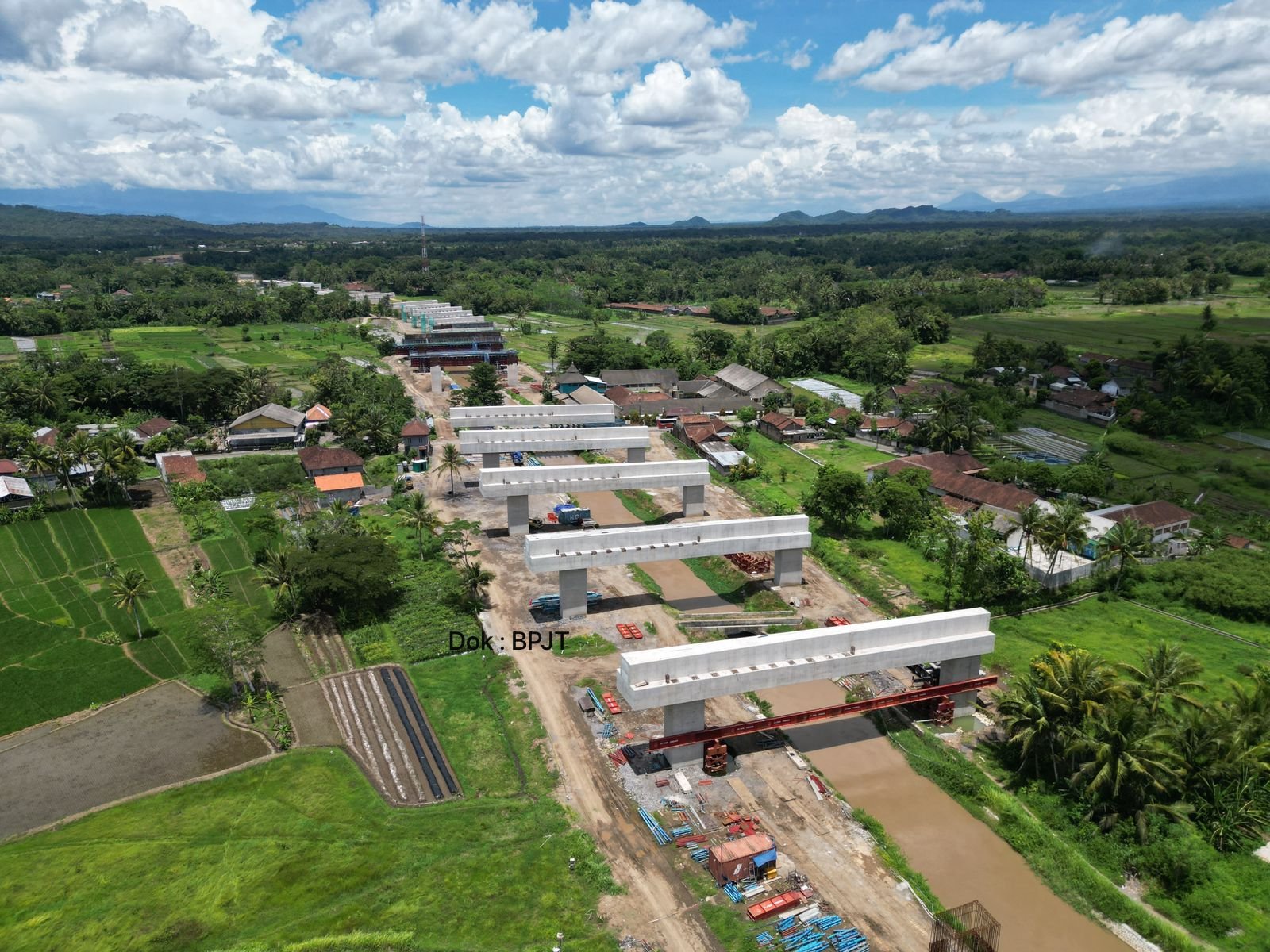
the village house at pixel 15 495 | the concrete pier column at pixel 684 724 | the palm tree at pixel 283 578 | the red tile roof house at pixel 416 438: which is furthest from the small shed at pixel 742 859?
the village house at pixel 15 495

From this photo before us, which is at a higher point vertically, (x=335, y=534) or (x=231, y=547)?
(x=335, y=534)

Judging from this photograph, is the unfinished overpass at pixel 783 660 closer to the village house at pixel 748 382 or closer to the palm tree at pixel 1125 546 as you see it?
the palm tree at pixel 1125 546

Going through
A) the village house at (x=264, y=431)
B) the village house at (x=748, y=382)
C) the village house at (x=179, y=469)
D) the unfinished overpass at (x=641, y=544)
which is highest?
the unfinished overpass at (x=641, y=544)

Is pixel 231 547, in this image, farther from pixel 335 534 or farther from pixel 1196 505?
pixel 1196 505

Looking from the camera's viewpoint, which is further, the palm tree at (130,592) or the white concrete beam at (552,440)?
the white concrete beam at (552,440)

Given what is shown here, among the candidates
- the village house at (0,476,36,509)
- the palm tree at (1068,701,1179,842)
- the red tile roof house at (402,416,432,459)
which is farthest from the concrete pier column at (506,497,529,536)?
the palm tree at (1068,701,1179,842)

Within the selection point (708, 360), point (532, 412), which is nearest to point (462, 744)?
point (532, 412)

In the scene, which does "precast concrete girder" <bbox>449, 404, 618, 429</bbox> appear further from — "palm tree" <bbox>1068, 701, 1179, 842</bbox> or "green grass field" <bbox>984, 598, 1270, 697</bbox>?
"palm tree" <bbox>1068, 701, 1179, 842</bbox>
